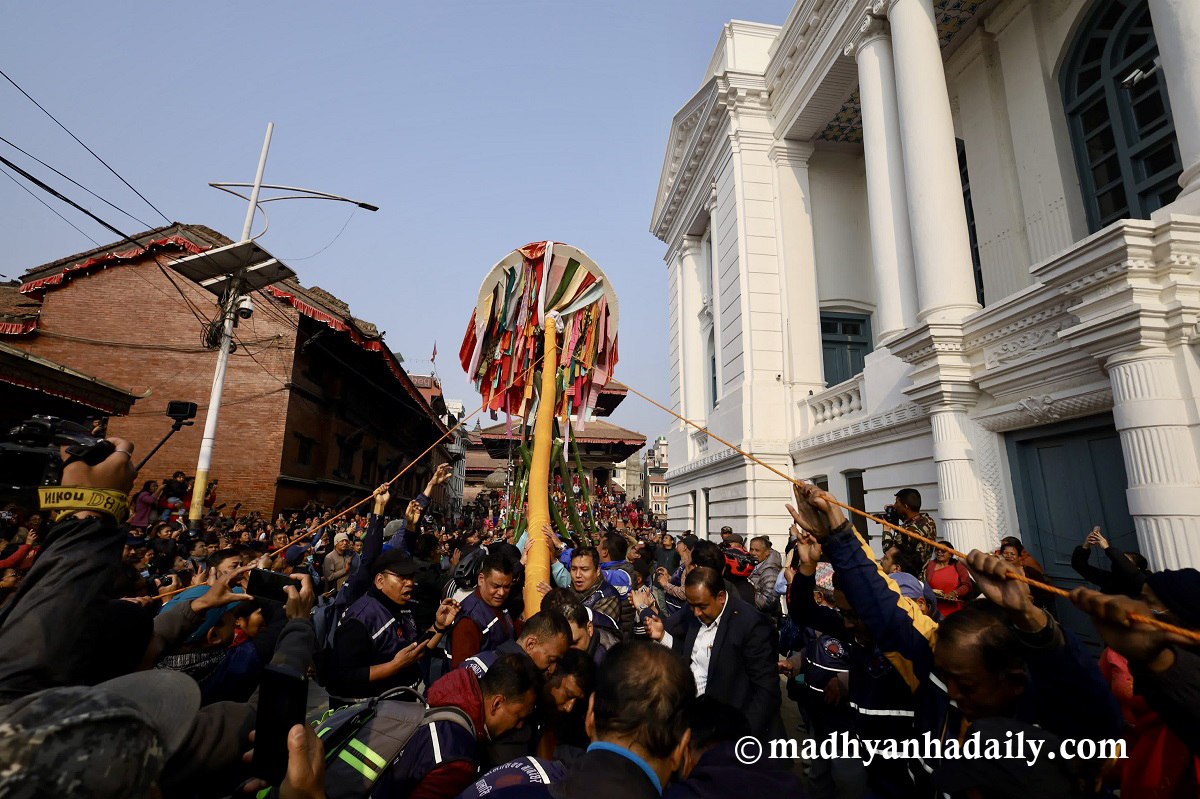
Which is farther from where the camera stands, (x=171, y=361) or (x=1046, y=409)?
(x=171, y=361)

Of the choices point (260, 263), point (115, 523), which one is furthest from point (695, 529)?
point (115, 523)

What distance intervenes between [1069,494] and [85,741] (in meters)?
7.00

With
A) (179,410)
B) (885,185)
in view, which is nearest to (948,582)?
(885,185)

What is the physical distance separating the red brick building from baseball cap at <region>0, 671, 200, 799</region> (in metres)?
13.9

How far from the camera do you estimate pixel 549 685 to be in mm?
2250

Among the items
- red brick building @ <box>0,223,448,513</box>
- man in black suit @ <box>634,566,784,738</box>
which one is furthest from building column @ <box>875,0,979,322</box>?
red brick building @ <box>0,223,448,513</box>

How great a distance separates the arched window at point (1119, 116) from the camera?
6312 millimetres

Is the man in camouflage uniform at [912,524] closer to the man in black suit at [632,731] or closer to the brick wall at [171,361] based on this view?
the man in black suit at [632,731]

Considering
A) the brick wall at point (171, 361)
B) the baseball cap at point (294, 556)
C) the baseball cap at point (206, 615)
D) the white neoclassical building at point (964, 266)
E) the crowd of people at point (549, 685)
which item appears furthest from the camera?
the brick wall at point (171, 361)

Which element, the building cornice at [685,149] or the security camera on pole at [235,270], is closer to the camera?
the security camera on pole at [235,270]

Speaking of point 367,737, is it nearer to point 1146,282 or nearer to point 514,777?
point 514,777

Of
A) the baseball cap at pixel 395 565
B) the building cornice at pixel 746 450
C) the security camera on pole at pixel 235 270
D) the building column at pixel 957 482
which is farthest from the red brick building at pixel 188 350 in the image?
the building column at pixel 957 482

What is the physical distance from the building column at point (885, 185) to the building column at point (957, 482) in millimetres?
1646

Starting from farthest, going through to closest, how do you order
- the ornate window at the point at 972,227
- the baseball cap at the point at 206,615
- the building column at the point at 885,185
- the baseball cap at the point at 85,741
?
the ornate window at the point at 972,227, the building column at the point at 885,185, the baseball cap at the point at 206,615, the baseball cap at the point at 85,741
